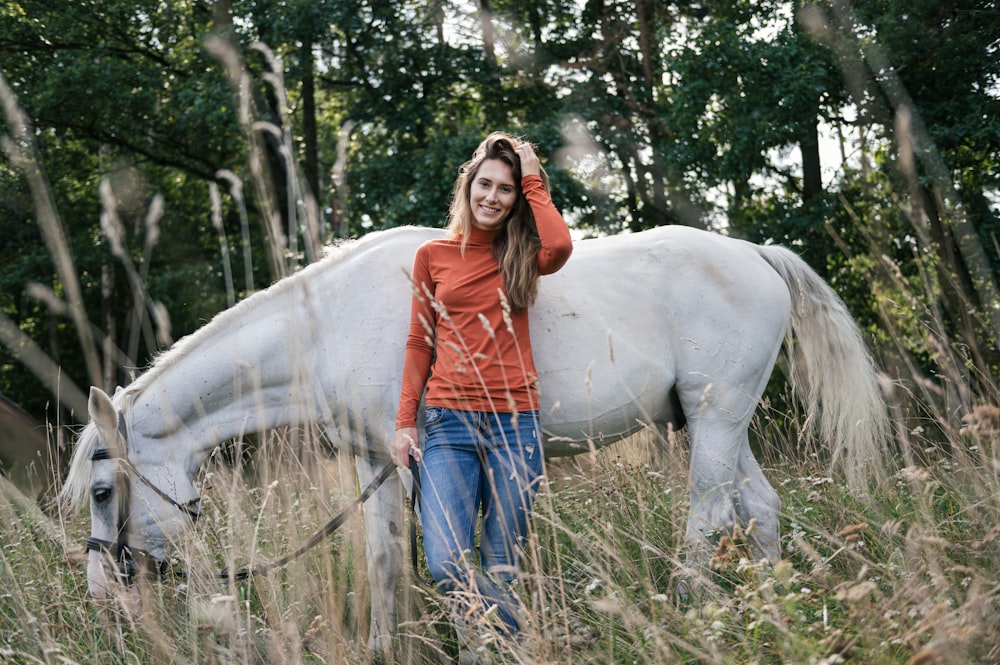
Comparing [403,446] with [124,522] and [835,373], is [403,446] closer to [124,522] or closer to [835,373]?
[124,522]

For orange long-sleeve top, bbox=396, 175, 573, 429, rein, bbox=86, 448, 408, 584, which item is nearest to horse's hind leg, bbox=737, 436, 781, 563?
orange long-sleeve top, bbox=396, 175, 573, 429

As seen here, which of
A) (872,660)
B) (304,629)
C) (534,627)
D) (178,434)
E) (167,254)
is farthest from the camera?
(167,254)

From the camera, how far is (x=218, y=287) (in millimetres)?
12492

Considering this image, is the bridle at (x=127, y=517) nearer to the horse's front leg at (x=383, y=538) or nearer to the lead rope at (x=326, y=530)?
the lead rope at (x=326, y=530)

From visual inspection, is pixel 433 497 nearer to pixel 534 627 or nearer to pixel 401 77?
pixel 534 627

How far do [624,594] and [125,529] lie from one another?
6.44 feet

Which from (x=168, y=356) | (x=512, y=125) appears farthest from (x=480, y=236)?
(x=512, y=125)

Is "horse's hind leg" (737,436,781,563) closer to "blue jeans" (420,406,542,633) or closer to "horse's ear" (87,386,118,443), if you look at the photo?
"blue jeans" (420,406,542,633)

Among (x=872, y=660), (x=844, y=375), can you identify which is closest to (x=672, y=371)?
(x=844, y=375)

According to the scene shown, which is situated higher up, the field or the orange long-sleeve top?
the orange long-sleeve top

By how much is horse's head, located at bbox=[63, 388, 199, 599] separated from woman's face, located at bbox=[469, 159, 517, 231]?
156 centimetres

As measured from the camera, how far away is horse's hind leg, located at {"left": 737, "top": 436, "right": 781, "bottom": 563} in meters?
3.09

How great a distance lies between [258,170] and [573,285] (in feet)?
4.22

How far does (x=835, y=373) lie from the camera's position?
3543mm
